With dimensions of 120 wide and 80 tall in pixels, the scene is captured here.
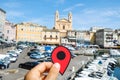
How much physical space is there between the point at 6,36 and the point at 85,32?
162 ft

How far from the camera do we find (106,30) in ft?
416

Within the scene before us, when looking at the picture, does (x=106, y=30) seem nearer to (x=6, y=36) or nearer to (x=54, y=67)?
(x=6, y=36)

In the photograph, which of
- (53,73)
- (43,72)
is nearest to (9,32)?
(43,72)

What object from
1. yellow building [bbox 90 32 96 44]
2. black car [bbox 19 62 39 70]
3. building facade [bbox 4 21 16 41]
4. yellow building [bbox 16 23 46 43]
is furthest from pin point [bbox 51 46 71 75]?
yellow building [bbox 90 32 96 44]

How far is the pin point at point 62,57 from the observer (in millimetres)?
2188

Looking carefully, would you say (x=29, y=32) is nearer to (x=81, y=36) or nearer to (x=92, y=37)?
(x=81, y=36)

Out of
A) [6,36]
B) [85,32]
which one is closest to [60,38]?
[85,32]

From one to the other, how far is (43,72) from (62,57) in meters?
0.30

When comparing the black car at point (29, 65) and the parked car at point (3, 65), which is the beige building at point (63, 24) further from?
the parked car at point (3, 65)

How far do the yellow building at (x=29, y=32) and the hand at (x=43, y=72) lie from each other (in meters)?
121

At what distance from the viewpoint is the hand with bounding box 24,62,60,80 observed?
1.83 m

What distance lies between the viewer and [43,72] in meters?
1.96

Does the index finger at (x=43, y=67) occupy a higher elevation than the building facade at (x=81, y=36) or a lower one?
lower

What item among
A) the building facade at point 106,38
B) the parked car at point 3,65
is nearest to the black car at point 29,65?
the parked car at point 3,65
